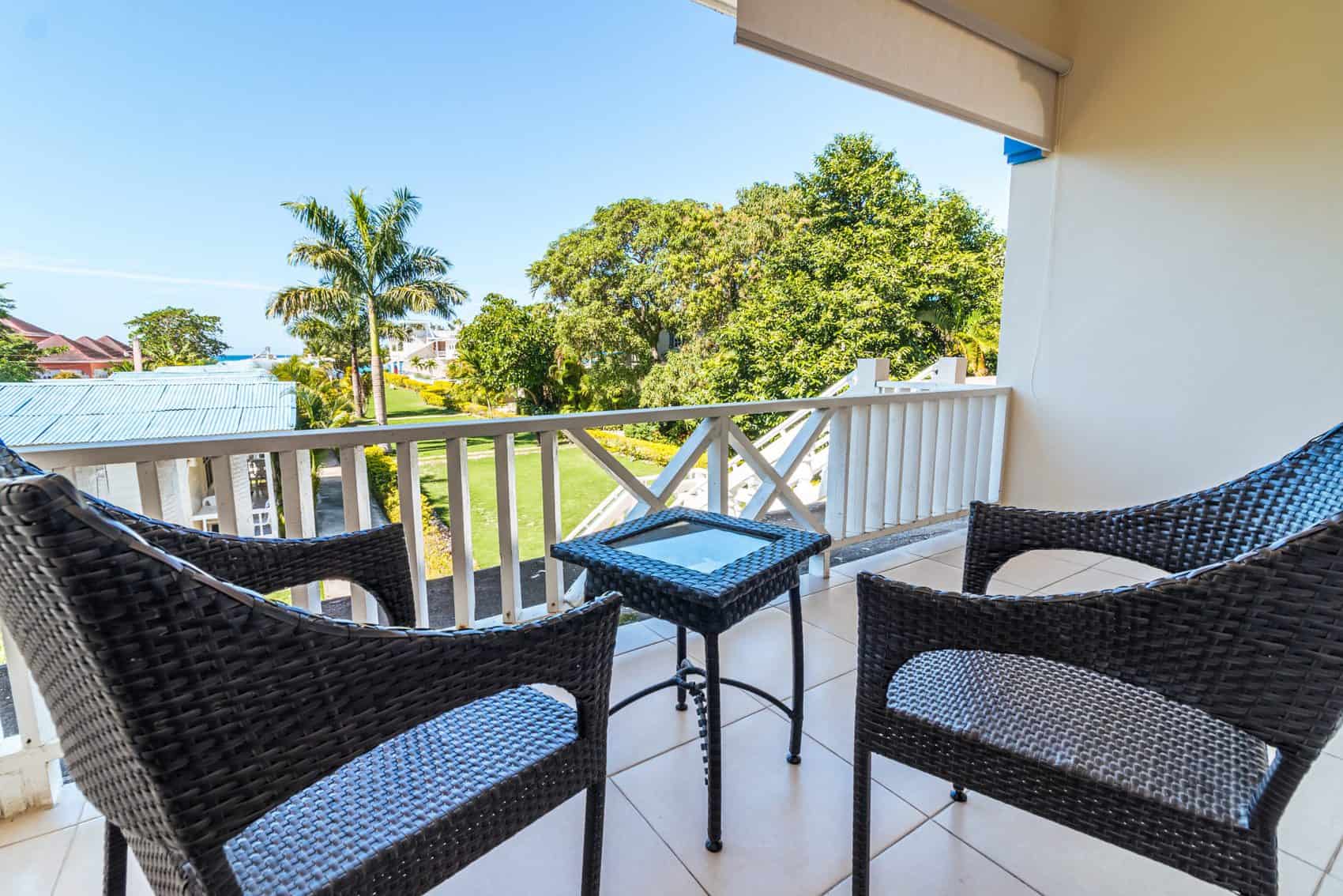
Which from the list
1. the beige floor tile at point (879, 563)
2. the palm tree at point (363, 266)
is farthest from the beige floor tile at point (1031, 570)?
the palm tree at point (363, 266)

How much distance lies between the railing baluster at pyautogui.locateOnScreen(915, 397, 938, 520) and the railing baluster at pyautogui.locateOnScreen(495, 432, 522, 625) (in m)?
2.01

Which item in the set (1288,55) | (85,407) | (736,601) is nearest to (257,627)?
(736,601)

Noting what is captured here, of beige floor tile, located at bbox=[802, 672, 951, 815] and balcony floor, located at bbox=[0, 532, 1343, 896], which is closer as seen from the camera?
balcony floor, located at bbox=[0, 532, 1343, 896]

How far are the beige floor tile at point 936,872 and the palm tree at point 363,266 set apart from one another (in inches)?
834

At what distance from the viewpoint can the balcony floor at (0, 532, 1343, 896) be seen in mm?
1174

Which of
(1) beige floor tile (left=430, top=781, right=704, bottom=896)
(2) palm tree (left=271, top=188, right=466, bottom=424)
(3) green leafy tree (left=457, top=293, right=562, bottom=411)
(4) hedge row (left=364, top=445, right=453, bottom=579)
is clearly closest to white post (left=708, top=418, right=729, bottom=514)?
(1) beige floor tile (left=430, top=781, right=704, bottom=896)

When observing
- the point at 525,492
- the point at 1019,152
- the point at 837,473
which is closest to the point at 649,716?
the point at 837,473

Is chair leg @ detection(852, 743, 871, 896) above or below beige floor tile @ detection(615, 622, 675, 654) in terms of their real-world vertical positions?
above

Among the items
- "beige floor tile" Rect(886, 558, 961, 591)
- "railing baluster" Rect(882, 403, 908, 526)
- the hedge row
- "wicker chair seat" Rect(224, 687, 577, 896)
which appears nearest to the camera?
"wicker chair seat" Rect(224, 687, 577, 896)

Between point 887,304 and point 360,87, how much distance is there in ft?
69.5

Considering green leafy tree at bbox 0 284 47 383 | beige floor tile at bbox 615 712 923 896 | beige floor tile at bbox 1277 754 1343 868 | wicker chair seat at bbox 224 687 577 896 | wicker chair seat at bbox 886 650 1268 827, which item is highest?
green leafy tree at bbox 0 284 47 383

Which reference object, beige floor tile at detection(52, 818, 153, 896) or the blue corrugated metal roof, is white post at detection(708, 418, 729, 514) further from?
beige floor tile at detection(52, 818, 153, 896)

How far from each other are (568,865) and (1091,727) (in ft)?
3.17

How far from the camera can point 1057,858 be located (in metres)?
1.23
